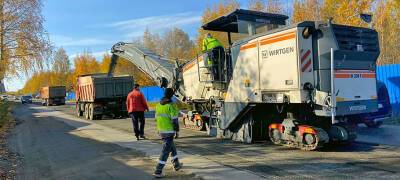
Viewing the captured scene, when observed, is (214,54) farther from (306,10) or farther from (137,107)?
(306,10)

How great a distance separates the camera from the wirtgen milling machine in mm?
9258

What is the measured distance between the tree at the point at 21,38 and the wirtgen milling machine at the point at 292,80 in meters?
15.7

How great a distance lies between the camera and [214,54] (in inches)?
479

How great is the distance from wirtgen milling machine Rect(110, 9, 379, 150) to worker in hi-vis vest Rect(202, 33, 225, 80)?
9cm

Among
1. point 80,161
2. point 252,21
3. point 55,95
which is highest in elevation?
point 252,21

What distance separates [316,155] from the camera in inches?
368

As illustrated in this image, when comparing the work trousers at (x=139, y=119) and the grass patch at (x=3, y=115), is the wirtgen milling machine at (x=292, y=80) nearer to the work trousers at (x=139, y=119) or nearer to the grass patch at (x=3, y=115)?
the work trousers at (x=139, y=119)

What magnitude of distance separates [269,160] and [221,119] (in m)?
3.30

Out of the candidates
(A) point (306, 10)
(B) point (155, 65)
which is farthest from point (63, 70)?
(B) point (155, 65)

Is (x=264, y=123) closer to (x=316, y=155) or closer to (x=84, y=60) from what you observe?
(x=316, y=155)

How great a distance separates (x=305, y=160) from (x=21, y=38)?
2059 centimetres

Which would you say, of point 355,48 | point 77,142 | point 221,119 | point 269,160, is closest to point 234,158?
point 269,160

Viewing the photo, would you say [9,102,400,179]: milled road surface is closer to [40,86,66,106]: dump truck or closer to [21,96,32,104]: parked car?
[40,86,66,106]: dump truck

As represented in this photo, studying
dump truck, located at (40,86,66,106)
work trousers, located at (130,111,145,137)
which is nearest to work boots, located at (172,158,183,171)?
work trousers, located at (130,111,145,137)
